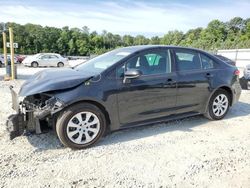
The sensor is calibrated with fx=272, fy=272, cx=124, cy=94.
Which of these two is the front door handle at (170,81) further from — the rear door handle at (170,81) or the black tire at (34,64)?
the black tire at (34,64)

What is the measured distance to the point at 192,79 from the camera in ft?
16.5

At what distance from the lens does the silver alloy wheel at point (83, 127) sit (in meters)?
3.93

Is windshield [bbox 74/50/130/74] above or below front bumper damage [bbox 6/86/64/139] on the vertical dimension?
above

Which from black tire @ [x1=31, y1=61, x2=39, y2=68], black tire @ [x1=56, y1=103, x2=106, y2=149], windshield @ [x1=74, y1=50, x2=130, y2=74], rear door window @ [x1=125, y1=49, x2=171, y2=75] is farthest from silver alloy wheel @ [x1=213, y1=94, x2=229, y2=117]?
black tire @ [x1=31, y1=61, x2=39, y2=68]

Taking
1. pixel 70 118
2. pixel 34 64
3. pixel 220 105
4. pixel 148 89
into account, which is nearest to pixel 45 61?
pixel 34 64

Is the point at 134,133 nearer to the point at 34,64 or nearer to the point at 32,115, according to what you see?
the point at 32,115

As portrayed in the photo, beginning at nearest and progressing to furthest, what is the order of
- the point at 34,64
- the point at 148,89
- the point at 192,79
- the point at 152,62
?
the point at 148,89 < the point at 152,62 < the point at 192,79 < the point at 34,64

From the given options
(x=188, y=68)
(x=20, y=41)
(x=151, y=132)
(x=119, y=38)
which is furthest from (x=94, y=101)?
(x=119, y=38)

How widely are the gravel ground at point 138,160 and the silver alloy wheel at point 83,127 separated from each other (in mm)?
185

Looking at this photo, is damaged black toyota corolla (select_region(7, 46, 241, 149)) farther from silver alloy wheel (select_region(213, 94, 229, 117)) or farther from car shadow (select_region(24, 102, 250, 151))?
car shadow (select_region(24, 102, 250, 151))

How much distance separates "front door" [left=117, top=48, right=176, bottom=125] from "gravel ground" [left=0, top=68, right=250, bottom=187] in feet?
1.33

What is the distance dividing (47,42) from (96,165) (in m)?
80.1

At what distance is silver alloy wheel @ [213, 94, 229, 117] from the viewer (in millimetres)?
5454

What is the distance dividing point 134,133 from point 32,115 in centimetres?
174
